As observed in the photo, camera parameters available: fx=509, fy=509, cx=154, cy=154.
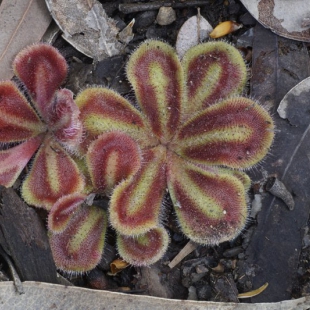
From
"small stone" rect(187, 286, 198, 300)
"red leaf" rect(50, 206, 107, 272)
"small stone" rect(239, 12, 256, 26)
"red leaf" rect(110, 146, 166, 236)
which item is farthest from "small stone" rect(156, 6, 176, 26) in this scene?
"small stone" rect(187, 286, 198, 300)

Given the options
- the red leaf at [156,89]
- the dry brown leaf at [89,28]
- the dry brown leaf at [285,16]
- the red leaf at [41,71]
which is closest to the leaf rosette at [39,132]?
the red leaf at [41,71]

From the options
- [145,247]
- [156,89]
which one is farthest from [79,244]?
[156,89]

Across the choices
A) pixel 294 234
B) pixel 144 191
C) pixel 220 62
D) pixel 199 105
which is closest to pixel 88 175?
pixel 144 191

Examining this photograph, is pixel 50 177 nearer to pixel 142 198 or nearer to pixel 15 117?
pixel 15 117

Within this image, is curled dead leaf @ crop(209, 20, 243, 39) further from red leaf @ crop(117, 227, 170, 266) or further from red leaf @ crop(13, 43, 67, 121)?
red leaf @ crop(117, 227, 170, 266)

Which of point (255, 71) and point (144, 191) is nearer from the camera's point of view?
point (144, 191)

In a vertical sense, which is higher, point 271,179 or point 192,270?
point 271,179

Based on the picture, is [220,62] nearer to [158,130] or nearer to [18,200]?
[158,130]
